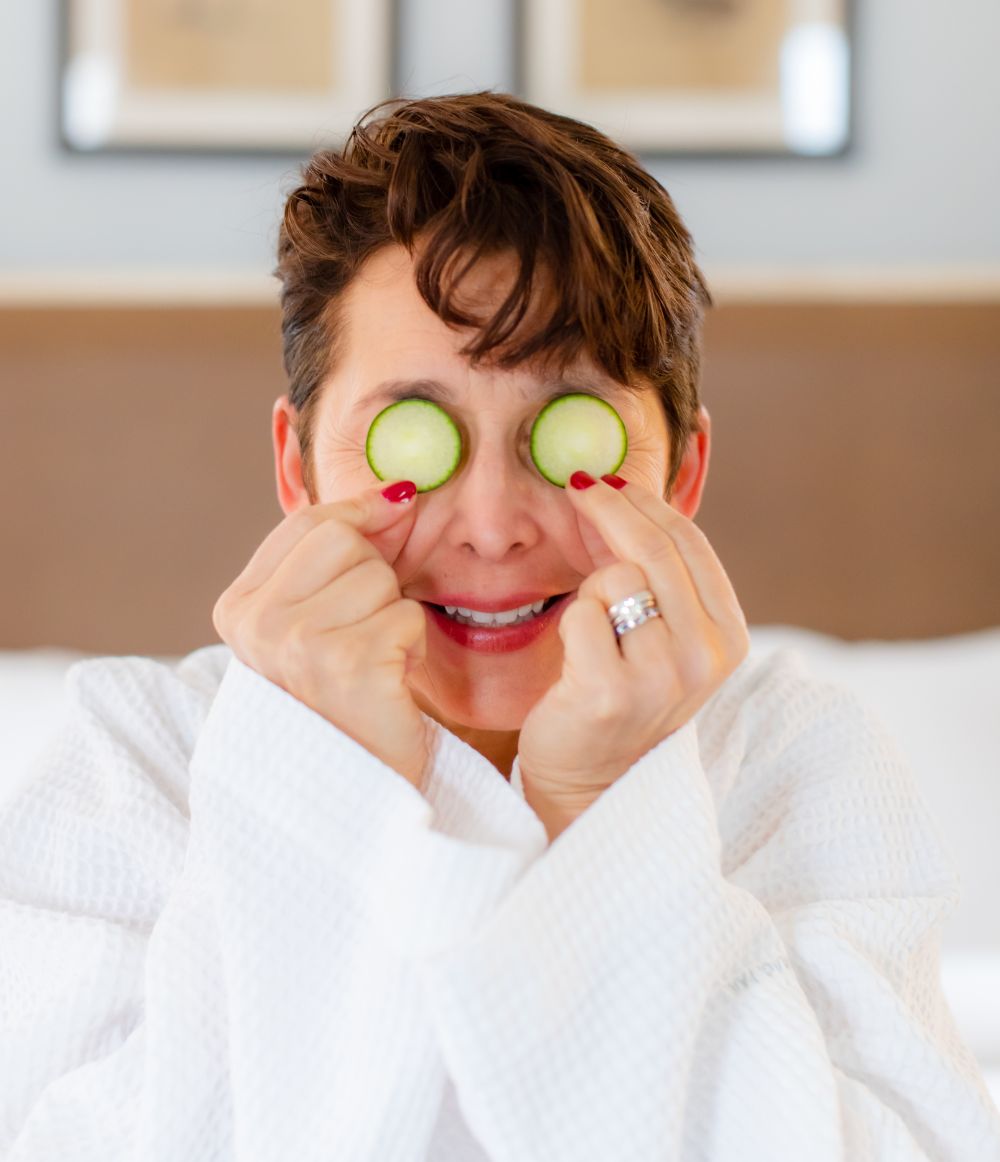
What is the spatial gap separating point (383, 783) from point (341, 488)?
33cm

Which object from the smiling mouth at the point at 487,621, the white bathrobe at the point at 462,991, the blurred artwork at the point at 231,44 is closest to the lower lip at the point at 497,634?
the smiling mouth at the point at 487,621

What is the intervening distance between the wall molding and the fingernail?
1553 mm

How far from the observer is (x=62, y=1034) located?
3.54ft

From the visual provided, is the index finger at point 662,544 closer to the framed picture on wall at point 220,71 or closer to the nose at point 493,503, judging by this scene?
the nose at point 493,503

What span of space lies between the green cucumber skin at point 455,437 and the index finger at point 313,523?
35 millimetres

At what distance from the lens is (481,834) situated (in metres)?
1.03

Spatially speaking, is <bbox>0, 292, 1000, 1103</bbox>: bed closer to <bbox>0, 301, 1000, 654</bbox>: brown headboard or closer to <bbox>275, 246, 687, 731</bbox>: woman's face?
<bbox>0, 301, 1000, 654</bbox>: brown headboard

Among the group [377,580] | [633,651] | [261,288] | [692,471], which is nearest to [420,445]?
[377,580]

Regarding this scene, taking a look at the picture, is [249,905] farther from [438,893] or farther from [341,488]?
[341,488]

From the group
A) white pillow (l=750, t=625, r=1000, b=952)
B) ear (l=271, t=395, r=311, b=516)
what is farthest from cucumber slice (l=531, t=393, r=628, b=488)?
white pillow (l=750, t=625, r=1000, b=952)

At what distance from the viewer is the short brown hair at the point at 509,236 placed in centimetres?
111

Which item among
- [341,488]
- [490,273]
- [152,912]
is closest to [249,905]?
[152,912]

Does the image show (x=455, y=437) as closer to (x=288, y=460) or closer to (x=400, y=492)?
(x=400, y=492)

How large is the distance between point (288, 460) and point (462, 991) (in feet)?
2.26
